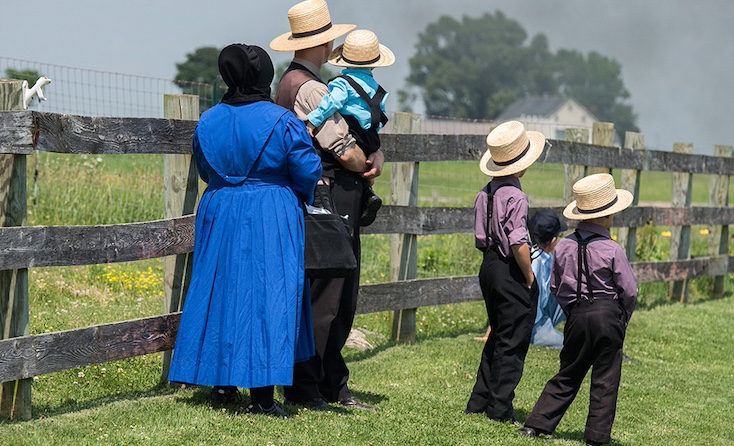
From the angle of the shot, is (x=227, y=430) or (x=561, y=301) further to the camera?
(x=561, y=301)

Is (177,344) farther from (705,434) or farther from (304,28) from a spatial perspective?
(705,434)

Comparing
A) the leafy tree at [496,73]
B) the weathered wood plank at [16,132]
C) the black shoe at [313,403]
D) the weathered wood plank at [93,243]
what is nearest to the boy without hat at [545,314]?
the weathered wood plank at [93,243]

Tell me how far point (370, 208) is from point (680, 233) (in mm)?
6590

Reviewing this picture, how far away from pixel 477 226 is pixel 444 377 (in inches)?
67.5

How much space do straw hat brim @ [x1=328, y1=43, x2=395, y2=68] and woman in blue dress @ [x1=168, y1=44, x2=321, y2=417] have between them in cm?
75

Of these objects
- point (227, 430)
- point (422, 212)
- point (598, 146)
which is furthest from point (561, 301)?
point (598, 146)

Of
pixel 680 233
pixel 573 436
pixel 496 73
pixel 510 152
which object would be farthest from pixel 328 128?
pixel 496 73

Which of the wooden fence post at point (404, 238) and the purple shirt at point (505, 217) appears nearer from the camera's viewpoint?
the purple shirt at point (505, 217)

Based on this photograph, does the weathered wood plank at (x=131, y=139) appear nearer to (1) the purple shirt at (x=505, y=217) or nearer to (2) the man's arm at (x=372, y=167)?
(2) the man's arm at (x=372, y=167)

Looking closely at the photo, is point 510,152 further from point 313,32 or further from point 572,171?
point 572,171

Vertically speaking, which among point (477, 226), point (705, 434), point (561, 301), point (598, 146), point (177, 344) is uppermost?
point (598, 146)

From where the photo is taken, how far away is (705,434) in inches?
248

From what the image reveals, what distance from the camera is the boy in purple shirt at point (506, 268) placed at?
5645 mm

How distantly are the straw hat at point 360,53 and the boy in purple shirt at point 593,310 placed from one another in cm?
141
